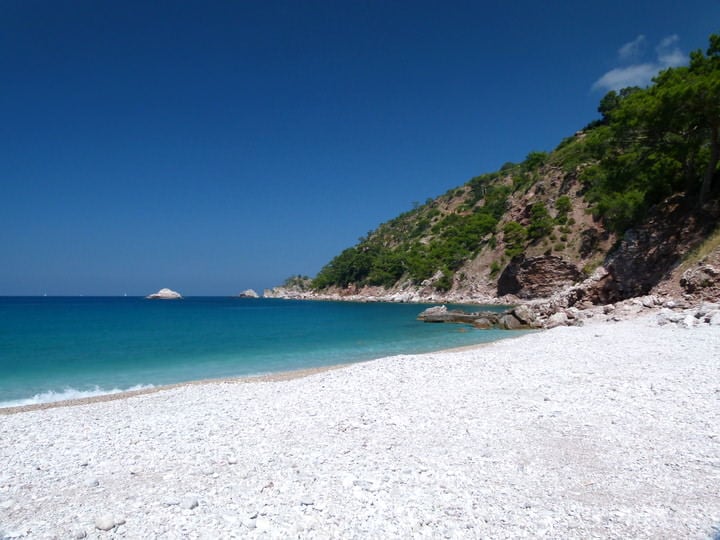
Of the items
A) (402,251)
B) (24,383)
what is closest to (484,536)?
(24,383)

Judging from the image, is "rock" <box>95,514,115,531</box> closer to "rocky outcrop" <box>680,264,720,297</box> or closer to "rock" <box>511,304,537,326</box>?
"rocky outcrop" <box>680,264,720,297</box>

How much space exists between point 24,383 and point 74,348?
9464 millimetres

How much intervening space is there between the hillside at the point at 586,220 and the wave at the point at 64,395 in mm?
22429

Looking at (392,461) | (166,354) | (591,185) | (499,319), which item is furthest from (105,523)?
(591,185)

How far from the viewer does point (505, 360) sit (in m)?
11.3

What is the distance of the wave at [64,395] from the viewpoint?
39.1 ft

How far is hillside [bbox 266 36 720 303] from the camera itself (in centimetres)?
2028

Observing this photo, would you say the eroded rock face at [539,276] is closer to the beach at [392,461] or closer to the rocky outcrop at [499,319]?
the rocky outcrop at [499,319]

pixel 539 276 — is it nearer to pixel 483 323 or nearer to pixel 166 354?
pixel 483 323

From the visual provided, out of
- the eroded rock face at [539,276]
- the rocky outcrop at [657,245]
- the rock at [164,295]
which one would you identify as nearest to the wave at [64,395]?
the rocky outcrop at [657,245]

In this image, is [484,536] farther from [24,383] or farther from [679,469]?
[24,383]

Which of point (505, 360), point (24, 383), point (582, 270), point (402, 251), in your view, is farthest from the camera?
point (402, 251)

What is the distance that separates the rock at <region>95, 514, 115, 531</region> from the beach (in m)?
0.02

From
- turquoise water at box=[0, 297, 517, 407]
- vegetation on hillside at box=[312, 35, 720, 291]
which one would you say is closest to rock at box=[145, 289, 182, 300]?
vegetation on hillside at box=[312, 35, 720, 291]
